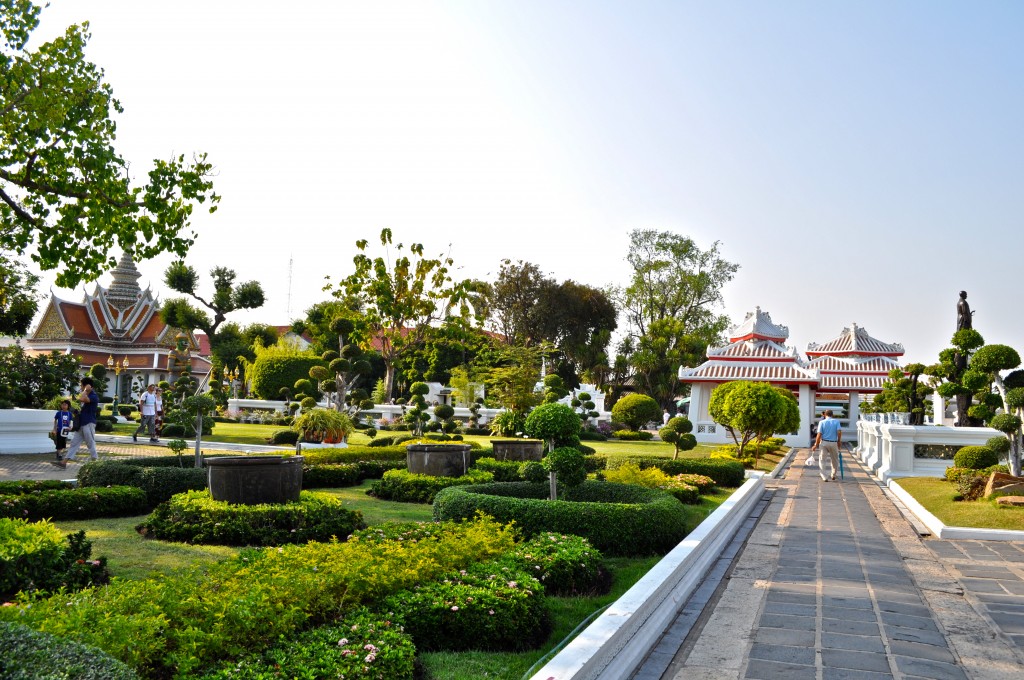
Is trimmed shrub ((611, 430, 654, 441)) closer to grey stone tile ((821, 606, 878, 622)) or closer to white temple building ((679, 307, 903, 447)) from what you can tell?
white temple building ((679, 307, 903, 447))

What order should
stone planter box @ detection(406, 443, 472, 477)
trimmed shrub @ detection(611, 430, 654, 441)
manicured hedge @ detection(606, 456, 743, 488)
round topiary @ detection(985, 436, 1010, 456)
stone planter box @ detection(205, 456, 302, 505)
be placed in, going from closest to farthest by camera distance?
1. stone planter box @ detection(205, 456, 302, 505)
2. stone planter box @ detection(406, 443, 472, 477)
3. round topiary @ detection(985, 436, 1010, 456)
4. manicured hedge @ detection(606, 456, 743, 488)
5. trimmed shrub @ detection(611, 430, 654, 441)

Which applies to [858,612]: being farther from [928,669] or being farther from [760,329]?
[760,329]

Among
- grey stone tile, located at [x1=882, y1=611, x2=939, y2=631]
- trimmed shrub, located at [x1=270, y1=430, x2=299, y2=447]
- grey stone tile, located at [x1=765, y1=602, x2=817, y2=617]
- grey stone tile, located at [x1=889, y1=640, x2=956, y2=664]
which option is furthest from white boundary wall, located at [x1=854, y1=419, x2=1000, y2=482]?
trimmed shrub, located at [x1=270, y1=430, x2=299, y2=447]

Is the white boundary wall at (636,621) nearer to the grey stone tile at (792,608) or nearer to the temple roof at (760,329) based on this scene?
the grey stone tile at (792,608)

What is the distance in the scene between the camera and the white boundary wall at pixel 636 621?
13.5ft

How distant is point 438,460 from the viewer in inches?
498

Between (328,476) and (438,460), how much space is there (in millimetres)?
2165

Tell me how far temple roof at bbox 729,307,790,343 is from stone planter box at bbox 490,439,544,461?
27.1 meters

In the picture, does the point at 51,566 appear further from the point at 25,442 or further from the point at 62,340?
the point at 62,340

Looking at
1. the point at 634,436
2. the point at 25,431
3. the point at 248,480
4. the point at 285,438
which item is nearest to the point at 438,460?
the point at 248,480

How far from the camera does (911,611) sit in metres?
6.24

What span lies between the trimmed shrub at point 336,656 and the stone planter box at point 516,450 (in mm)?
11275

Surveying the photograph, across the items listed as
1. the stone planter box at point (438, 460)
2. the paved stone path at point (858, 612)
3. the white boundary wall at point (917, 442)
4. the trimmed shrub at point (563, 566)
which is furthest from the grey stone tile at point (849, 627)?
the white boundary wall at point (917, 442)

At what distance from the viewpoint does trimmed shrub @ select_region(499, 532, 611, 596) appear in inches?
248
